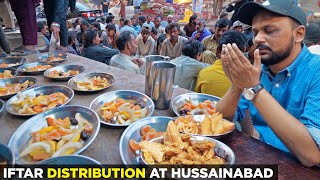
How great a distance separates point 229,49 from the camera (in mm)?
1399

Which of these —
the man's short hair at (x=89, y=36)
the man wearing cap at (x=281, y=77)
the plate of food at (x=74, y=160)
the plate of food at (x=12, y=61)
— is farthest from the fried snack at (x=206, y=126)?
the man's short hair at (x=89, y=36)

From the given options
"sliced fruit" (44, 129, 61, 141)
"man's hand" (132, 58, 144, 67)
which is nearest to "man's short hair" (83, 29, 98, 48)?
"man's hand" (132, 58, 144, 67)

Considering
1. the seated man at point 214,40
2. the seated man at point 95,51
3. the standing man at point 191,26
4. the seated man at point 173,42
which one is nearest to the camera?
the seated man at point 214,40

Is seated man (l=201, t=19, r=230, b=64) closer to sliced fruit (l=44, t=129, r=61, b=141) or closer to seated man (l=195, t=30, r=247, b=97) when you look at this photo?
seated man (l=195, t=30, r=247, b=97)

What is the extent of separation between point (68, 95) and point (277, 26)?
195 centimetres

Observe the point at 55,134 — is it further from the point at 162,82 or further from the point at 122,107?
the point at 162,82

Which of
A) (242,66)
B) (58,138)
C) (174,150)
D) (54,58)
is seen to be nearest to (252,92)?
(242,66)

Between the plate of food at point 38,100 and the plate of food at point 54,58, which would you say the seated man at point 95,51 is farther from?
the plate of food at point 38,100

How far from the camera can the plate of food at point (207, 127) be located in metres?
1.53

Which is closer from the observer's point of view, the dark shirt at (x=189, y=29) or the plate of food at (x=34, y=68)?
the plate of food at (x=34, y=68)

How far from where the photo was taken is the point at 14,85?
2586mm

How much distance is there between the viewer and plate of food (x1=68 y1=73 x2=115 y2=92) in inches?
97.4

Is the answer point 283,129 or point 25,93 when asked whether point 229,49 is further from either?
point 25,93

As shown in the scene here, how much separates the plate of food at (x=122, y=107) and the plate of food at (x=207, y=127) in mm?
413
